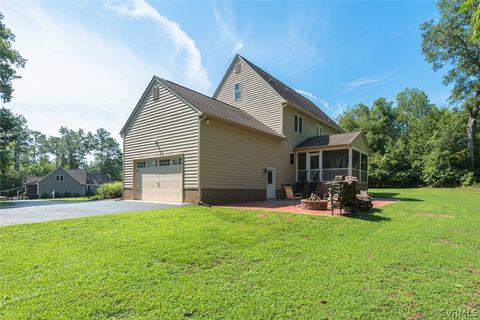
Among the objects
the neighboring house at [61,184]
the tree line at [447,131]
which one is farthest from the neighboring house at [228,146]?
the neighboring house at [61,184]

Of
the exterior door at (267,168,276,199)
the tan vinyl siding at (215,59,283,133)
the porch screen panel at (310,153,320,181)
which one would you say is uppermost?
the tan vinyl siding at (215,59,283,133)

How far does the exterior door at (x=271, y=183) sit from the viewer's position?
1573 centimetres

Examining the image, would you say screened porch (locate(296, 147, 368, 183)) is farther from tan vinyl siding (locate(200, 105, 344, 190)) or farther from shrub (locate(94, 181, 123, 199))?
shrub (locate(94, 181, 123, 199))

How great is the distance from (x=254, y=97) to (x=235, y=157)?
6.36m

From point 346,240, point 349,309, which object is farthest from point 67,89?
point 349,309

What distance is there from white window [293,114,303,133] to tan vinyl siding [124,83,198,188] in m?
8.42

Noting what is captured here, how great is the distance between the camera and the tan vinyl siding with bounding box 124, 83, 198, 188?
39.1 feet

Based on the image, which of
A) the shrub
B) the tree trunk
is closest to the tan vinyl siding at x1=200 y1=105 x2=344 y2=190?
the shrub

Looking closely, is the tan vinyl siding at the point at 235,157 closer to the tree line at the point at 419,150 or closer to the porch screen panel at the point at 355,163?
the porch screen panel at the point at 355,163

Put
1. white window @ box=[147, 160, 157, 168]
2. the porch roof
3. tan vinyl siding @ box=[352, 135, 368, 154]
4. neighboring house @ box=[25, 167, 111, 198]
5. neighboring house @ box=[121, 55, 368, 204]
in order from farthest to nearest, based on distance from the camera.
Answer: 1. neighboring house @ box=[25, 167, 111, 198]
2. tan vinyl siding @ box=[352, 135, 368, 154]
3. the porch roof
4. white window @ box=[147, 160, 157, 168]
5. neighboring house @ box=[121, 55, 368, 204]

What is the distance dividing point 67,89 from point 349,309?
1553 cm

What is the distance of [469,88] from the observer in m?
28.9

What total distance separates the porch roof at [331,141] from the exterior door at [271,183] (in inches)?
113

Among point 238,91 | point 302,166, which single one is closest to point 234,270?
point 302,166
